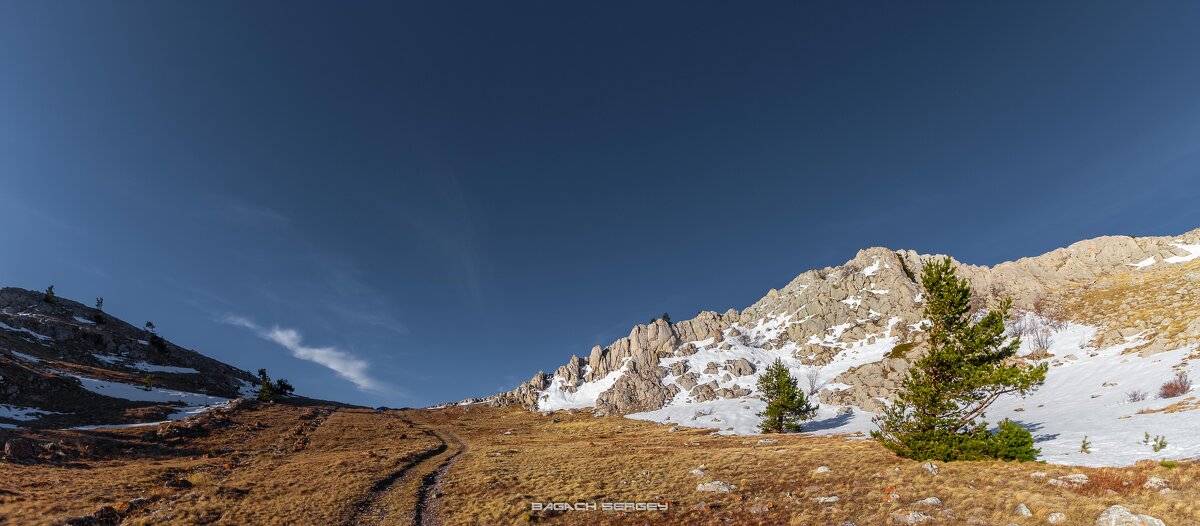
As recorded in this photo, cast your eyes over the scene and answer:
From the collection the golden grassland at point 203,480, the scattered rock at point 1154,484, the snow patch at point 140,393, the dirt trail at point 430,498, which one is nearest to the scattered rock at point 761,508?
the scattered rock at point 1154,484

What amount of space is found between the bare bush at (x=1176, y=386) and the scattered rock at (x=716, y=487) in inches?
2031

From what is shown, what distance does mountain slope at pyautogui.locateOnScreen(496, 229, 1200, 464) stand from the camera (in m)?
52.3

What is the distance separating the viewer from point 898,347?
4535 inches

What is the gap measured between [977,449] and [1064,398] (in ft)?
180

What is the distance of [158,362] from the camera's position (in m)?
115

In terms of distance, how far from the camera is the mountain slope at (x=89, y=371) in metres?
58.8

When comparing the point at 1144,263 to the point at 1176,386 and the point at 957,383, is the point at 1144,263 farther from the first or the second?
the point at 957,383

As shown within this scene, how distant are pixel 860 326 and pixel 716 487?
14056 centimetres

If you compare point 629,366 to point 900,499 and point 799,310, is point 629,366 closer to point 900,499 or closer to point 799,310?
point 799,310

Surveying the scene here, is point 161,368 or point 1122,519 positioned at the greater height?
point 161,368

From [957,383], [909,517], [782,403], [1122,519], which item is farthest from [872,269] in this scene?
[909,517]

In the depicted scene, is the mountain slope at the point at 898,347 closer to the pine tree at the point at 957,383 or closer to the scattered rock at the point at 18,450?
the pine tree at the point at 957,383

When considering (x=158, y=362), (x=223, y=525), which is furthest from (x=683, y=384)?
(x=158, y=362)

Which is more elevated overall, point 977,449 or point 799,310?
point 799,310
